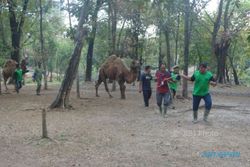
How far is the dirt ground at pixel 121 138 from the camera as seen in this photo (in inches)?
302

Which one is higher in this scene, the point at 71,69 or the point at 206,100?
the point at 71,69

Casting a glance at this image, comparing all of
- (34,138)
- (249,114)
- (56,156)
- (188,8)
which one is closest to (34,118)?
(34,138)

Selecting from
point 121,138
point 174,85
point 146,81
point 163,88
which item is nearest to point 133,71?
point 174,85

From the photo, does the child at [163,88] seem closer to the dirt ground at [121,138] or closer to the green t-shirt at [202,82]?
the dirt ground at [121,138]

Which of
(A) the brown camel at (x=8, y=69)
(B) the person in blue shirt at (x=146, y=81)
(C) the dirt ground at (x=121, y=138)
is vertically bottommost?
(C) the dirt ground at (x=121, y=138)

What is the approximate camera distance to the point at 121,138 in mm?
9758

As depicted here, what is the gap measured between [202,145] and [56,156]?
10.3 feet

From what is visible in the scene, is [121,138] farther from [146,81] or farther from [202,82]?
[146,81]

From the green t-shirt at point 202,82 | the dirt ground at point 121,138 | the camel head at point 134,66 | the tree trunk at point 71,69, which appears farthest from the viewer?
the camel head at point 134,66

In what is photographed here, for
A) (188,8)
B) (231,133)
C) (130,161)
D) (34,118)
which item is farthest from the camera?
(188,8)

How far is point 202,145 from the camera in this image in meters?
8.92

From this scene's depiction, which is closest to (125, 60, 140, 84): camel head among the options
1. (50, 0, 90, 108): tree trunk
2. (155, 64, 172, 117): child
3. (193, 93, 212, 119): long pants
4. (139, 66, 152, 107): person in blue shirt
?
(139, 66, 152, 107): person in blue shirt

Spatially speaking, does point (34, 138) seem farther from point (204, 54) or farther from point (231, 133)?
point (204, 54)

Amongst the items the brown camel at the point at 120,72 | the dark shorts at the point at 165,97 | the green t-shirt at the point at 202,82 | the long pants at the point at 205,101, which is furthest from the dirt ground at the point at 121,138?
the brown camel at the point at 120,72
